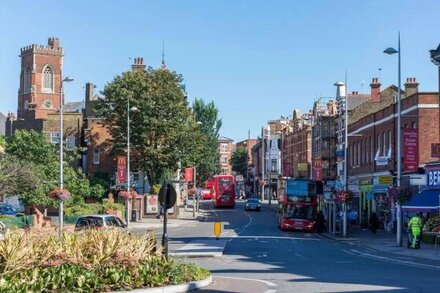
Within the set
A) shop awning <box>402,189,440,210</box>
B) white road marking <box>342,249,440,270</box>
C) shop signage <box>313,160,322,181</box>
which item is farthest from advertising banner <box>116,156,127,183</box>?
white road marking <box>342,249,440,270</box>

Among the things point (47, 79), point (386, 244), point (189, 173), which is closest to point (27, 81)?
point (47, 79)

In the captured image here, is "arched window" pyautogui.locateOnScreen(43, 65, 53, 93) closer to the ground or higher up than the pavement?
higher up

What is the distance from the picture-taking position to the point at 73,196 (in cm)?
5450

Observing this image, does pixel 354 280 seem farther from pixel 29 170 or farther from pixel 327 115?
pixel 327 115

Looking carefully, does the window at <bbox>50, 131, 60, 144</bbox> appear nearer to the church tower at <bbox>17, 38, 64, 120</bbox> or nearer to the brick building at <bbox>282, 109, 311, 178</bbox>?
the brick building at <bbox>282, 109, 311, 178</bbox>

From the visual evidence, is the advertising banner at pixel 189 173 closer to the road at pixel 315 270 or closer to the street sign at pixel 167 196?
the road at pixel 315 270

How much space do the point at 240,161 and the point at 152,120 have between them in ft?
347

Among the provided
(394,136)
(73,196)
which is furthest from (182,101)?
(394,136)

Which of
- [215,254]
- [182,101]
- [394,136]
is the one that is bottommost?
[215,254]

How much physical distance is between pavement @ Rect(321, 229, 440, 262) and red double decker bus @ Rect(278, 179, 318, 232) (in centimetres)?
211

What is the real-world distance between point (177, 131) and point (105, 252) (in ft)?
158

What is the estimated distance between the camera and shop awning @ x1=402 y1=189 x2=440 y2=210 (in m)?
35.7

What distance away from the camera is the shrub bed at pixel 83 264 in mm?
13820

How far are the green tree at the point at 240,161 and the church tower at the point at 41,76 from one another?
61.9 metres
